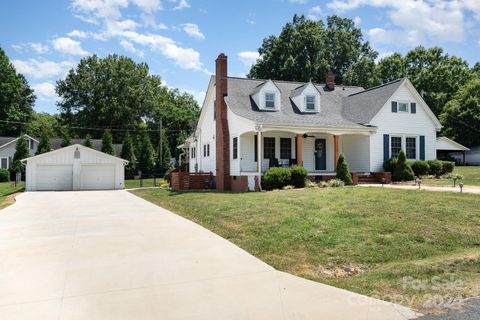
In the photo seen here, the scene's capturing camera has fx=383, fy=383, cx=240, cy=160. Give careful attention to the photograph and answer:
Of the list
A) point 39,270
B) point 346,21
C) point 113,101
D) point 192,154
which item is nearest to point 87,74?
point 113,101

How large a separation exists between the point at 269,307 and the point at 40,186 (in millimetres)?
29805

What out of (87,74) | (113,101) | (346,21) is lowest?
(113,101)

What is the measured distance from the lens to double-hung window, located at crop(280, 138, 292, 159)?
2241 cm

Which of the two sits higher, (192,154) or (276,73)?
(276,73)

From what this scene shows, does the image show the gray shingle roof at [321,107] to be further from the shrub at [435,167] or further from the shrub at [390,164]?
the shrub at [435,167]

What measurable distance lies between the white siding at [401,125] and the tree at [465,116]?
22791 mm

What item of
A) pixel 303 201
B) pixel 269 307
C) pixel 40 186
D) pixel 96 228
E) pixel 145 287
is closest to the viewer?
pixel 269 307

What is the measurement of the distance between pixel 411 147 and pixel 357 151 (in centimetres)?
340

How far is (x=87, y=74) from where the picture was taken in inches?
2227

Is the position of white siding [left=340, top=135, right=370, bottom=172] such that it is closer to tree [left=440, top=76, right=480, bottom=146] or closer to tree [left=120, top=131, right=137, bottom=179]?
tree [left=440, top=76, right=480, bottom=146]

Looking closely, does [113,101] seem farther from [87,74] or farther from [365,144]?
[365,144]

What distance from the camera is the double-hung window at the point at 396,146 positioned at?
23031mm

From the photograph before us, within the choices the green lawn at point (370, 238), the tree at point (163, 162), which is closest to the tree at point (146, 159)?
the tree at point (163, 162)

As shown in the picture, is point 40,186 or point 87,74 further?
point 87,74
